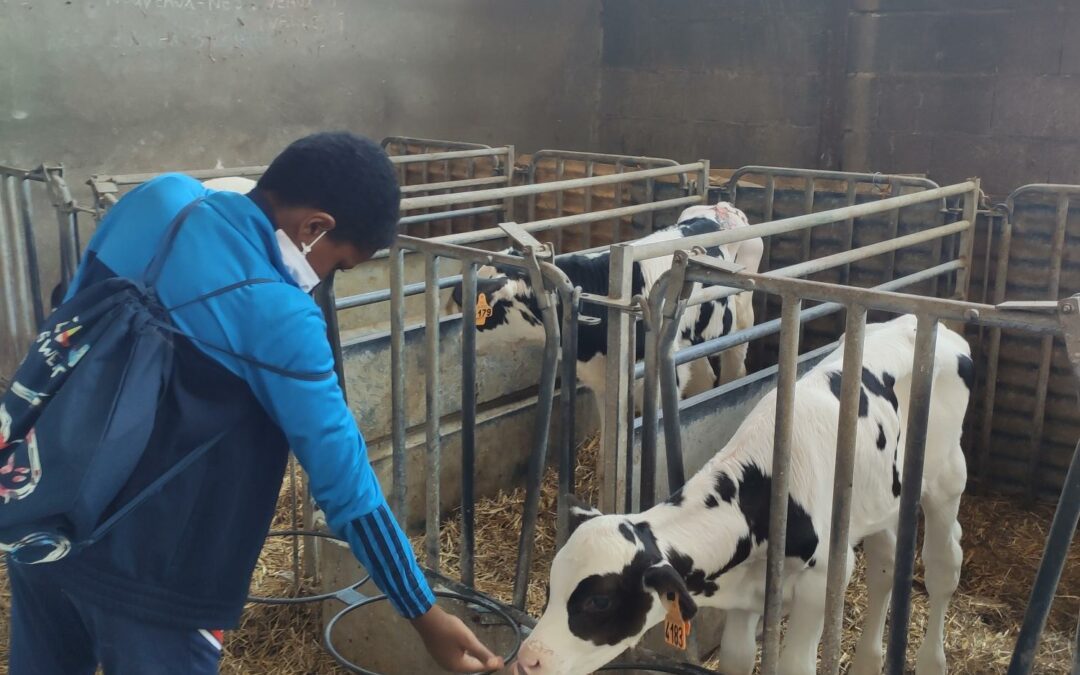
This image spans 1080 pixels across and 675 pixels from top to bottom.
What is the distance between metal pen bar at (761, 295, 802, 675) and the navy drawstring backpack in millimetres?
1183

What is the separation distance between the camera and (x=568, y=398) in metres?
2.88

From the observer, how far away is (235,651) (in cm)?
367

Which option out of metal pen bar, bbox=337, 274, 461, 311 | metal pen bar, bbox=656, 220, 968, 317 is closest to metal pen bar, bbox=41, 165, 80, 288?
metal pen bar, bbox=337, 274, 461, 311

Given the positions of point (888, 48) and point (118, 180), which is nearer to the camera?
point (118, 180)

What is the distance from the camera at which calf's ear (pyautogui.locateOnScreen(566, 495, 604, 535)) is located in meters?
→ 2.62

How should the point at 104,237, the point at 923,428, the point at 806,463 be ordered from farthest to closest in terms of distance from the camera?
the point at 806,463
the point at 923,428
the point at 104,237

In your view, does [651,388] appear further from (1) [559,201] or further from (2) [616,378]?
(1) [559,201]

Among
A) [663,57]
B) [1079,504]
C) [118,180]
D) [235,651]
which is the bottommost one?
[235,651]

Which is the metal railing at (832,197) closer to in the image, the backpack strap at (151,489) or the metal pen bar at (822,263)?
the metal pen bar at (822,263)

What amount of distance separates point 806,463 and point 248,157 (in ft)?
18.9

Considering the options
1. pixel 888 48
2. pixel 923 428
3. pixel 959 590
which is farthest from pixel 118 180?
pixel 888 48

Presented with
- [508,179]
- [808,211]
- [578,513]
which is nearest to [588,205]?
[508,179]

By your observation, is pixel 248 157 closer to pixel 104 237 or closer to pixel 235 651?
pixel 235 651

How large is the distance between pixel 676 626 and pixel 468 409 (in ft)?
3.37
